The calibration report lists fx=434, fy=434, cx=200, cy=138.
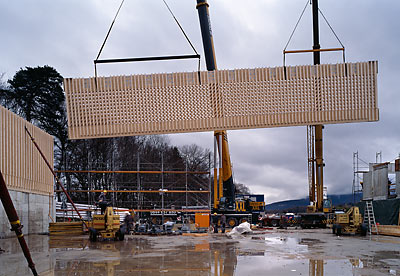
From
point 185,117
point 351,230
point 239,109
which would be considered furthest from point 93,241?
point 351,230

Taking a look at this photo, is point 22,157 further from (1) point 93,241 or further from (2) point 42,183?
(1) point 93,241

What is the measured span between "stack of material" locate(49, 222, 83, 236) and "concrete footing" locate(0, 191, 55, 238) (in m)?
1.10

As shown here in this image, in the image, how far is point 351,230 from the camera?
22.2 metres

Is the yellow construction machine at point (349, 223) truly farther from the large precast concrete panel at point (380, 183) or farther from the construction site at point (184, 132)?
the large precast concrete panel at point (380, 183)

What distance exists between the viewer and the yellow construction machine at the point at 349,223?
22047mm

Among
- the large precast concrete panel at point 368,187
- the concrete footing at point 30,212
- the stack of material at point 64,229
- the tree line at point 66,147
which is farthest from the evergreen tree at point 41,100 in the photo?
the large precast concrete panel at point 368,187

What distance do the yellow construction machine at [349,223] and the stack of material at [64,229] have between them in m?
13.0

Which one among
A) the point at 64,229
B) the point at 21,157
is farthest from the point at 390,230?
the point at 21,157

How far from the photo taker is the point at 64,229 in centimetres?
2131

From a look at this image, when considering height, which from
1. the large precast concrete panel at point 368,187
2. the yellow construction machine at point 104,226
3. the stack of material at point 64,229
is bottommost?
the stack of material at point 64,229

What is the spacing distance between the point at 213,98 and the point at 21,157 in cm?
1059

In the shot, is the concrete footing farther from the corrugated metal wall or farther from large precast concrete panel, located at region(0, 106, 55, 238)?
the corrugated metal wall

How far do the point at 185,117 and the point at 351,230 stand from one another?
1198cm

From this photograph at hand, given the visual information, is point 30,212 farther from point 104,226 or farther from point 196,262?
point 196,262
